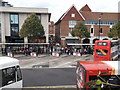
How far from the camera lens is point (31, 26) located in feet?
83.7

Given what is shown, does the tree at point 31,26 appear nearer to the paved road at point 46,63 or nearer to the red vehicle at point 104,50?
the paved road at point 46,63

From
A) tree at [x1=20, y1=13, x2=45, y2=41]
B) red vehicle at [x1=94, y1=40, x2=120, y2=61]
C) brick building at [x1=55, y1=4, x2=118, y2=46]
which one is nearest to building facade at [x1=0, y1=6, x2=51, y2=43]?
tree at [x1=20, y1=13, x2=45, y2=41]

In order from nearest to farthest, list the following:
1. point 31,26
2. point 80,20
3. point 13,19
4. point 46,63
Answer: point 46,63
point 31,26
point 13,19
point 80,20

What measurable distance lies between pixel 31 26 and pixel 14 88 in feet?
63.8

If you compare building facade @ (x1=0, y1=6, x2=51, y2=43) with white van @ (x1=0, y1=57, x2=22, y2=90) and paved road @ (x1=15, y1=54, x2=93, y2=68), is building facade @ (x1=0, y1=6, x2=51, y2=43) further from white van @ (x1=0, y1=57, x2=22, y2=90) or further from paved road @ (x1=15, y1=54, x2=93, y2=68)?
white van @ (x1=0, y1=57, x2=22, y2=90)

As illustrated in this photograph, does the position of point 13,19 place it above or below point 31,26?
above

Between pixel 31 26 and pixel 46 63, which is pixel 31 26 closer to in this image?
pixel 31 26

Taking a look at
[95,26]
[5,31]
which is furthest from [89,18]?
[5,31]

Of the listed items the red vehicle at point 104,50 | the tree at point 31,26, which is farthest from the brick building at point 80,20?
the red vehicle at point 104,50

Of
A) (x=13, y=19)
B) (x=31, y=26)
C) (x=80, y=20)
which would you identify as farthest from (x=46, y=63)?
(x=80, y=20)

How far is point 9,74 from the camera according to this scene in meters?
7.03

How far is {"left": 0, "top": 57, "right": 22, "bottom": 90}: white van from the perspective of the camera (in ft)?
21.8

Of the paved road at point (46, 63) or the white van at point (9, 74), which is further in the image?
the paved road at point (46, 63)

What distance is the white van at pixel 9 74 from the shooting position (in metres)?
6.64
